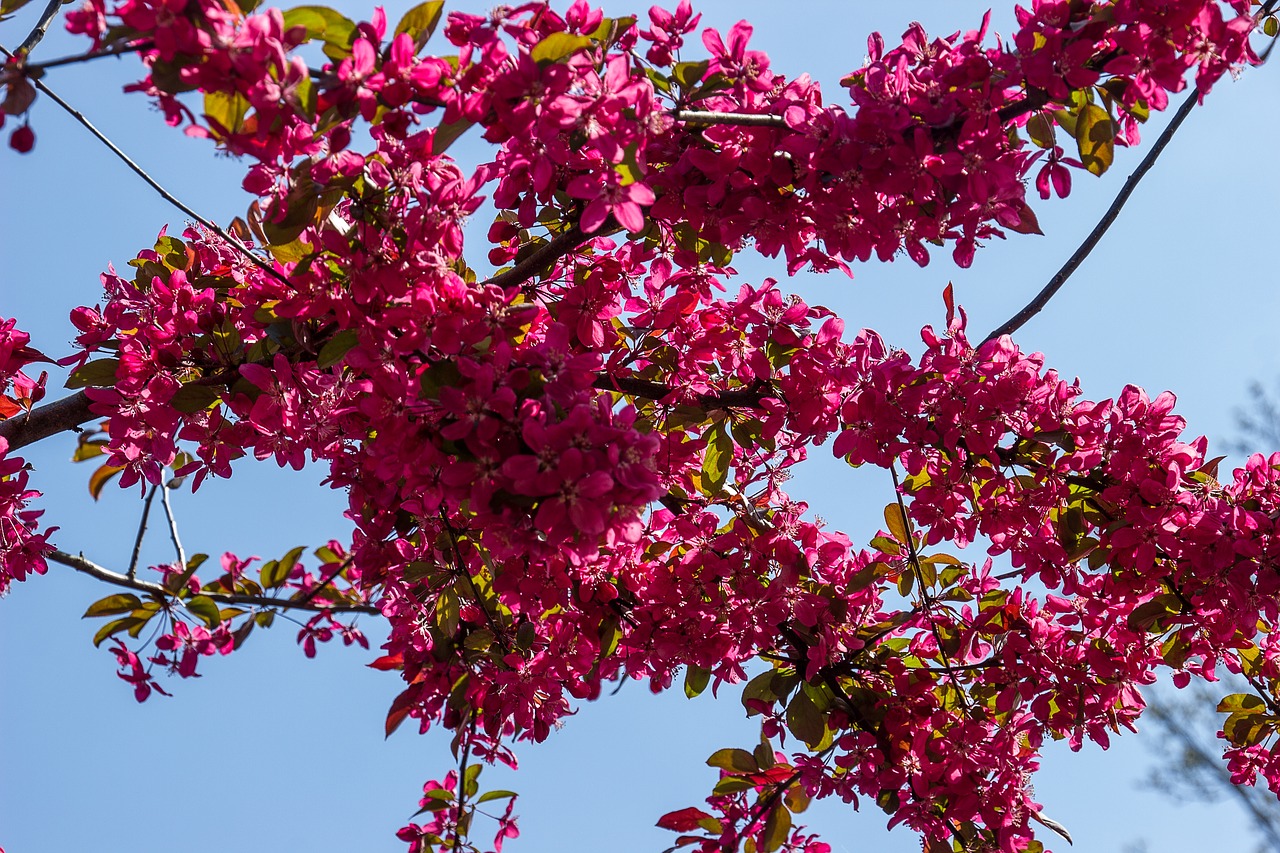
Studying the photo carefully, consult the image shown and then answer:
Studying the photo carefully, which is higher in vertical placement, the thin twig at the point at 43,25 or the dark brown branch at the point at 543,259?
the thin twig at the point at 43,25

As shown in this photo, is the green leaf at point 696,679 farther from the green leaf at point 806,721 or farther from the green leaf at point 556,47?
the green leaf at point 556,47

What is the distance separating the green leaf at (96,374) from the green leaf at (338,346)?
1.84ft

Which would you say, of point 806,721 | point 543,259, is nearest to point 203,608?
point 543,259

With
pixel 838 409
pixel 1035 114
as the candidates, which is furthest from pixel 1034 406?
pixel 1035 114

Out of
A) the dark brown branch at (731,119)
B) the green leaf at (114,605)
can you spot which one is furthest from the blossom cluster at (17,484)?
the dark brown branch at (731,119)

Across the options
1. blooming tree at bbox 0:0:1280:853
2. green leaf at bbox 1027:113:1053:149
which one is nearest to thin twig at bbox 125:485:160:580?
blooming tree at bbox 0:0:1280:853

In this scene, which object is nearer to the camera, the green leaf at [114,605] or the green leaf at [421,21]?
the green leaf at [421,21]

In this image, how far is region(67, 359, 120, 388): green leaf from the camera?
204 cm

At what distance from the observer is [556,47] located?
1597 millimetres

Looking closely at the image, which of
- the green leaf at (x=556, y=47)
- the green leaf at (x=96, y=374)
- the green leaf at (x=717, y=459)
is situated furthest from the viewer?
the green leaf at (x=717, y=459)

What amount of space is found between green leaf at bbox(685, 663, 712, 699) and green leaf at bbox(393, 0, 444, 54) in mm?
1695

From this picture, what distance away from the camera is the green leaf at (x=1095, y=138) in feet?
6.16

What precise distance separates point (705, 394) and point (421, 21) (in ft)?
3.70

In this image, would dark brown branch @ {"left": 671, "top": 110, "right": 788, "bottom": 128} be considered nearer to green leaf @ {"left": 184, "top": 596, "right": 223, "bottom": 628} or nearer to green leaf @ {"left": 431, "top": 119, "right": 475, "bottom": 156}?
green leaf @ {"left": 431, "top": 119, "right": 475, "bottom": 156}
